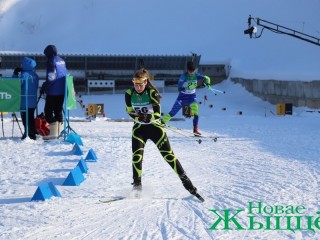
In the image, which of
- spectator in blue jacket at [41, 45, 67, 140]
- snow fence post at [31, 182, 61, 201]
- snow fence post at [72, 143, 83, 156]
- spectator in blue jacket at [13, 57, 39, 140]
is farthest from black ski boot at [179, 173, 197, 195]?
spectator in blue jacket at [13, 57, 39, 140]

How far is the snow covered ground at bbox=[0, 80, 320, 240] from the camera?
4.55m

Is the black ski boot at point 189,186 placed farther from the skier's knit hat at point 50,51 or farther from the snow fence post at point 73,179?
the skier's knit hat at point 50,51

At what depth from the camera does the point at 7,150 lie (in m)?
9.57

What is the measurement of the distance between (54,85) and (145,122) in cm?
504

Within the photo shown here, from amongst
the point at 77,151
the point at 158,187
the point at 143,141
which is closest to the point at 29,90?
the point at 77,151

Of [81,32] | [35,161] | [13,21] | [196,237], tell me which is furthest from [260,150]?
[13,21]

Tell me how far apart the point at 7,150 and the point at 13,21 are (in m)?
55.5

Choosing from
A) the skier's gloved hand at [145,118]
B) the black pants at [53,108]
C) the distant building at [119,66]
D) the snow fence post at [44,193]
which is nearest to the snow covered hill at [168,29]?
the distant building at [119,66]

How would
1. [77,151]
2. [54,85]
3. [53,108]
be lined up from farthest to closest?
[53,108] < [54,85] < [77,151]

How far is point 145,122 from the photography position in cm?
591

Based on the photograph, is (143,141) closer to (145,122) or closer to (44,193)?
(145,122)

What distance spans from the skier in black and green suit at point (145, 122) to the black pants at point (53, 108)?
4911 mm

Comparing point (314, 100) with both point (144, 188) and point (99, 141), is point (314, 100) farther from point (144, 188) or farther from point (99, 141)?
point (144, 188)

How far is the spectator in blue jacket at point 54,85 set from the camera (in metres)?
10.3
